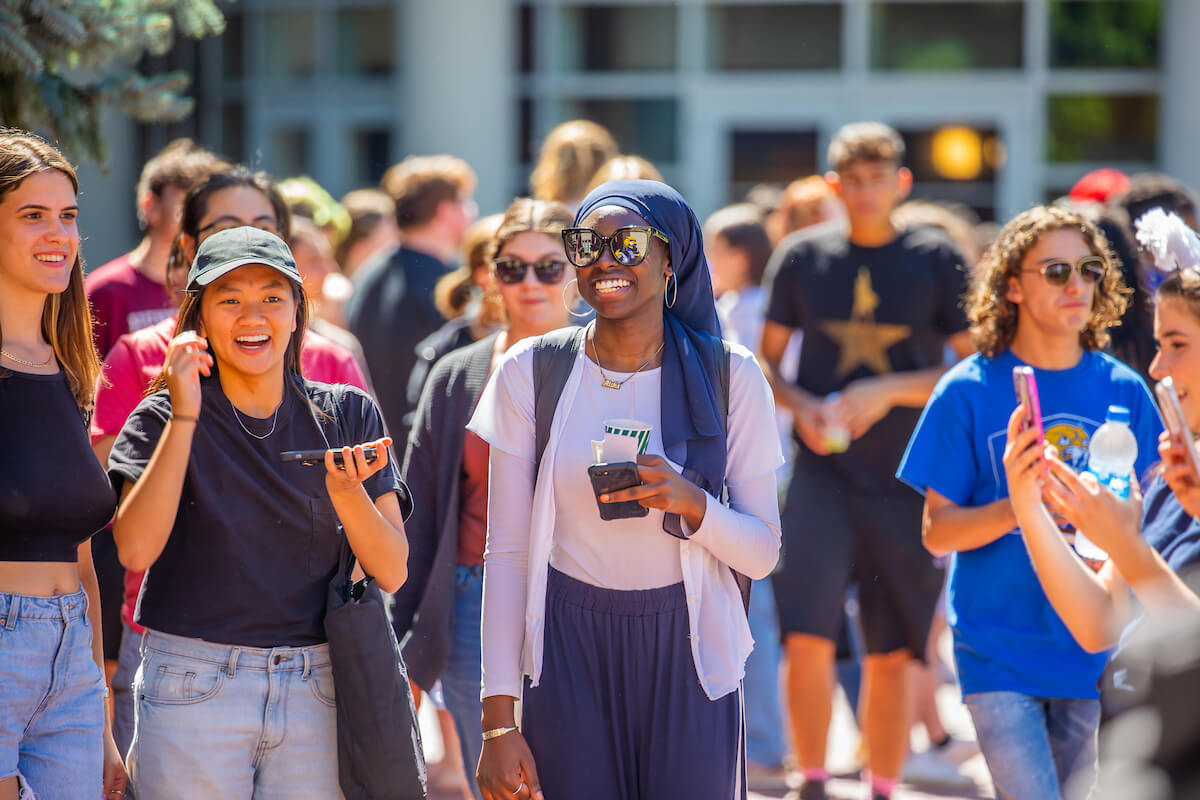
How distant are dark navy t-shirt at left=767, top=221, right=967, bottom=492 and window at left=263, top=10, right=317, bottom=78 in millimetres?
8954

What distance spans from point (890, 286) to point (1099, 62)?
7.99 metres

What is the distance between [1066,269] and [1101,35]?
31.0 feet

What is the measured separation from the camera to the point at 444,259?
22.6 feet

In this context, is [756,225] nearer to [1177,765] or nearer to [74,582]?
[74,582]

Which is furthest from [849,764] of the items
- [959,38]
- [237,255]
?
[959,38]

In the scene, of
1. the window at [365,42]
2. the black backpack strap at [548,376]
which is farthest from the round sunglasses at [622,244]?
the window at [365,42]

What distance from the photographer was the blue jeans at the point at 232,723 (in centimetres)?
306

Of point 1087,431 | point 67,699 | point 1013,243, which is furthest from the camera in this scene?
point 1013,243

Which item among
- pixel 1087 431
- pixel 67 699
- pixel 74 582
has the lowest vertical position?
pixel 67 699

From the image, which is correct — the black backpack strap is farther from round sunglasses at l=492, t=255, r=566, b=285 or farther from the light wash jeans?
the light wash jeans

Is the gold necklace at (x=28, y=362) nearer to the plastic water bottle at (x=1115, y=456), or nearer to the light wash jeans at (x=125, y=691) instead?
the light wash jeans at (x=125, y=691)

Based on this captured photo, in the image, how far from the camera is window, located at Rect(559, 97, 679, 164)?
42.5 ft

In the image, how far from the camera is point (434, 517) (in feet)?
14.0

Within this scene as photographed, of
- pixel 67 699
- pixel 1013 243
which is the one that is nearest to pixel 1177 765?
pixel 67 699
